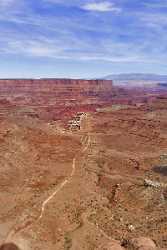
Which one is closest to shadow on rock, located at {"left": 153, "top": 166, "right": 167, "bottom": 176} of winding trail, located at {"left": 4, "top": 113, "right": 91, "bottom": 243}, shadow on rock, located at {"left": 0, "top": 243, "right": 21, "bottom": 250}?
winding trail, located at {"left": 4, "top": 113, "right": 91, "bottom": 243}

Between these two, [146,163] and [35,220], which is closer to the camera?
[35,220]

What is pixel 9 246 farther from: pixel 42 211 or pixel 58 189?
pixel 58 189

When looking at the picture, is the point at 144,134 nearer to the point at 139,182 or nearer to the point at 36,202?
the point at 139,182

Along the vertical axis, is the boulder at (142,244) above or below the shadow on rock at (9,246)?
below

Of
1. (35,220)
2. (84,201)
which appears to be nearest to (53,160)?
(84,201)

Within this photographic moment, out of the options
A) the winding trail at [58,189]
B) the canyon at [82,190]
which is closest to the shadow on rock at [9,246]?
the canyon at [82,190]

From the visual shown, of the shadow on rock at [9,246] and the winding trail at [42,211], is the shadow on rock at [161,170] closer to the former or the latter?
the winding trail at [42,211]

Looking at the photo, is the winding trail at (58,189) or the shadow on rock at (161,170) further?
the shadow on rock at (161,170)

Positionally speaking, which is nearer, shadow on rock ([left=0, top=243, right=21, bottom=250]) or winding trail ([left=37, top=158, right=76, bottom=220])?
shadow on rock ([left=0, top=243, right=21, bottom=250])

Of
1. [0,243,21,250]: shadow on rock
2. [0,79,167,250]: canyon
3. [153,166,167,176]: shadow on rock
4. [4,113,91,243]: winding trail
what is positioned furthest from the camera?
[153,166,167,176]: shadow on rock

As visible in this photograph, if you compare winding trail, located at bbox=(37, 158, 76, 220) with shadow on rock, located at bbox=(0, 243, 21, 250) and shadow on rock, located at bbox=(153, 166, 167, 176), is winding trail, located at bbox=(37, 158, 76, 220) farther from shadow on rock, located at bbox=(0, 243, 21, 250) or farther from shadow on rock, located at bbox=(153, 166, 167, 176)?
shadow on rock, located at bbox=(153, 166, 167, 176)

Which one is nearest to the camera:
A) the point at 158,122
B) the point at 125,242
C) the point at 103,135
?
the point at 125,242
